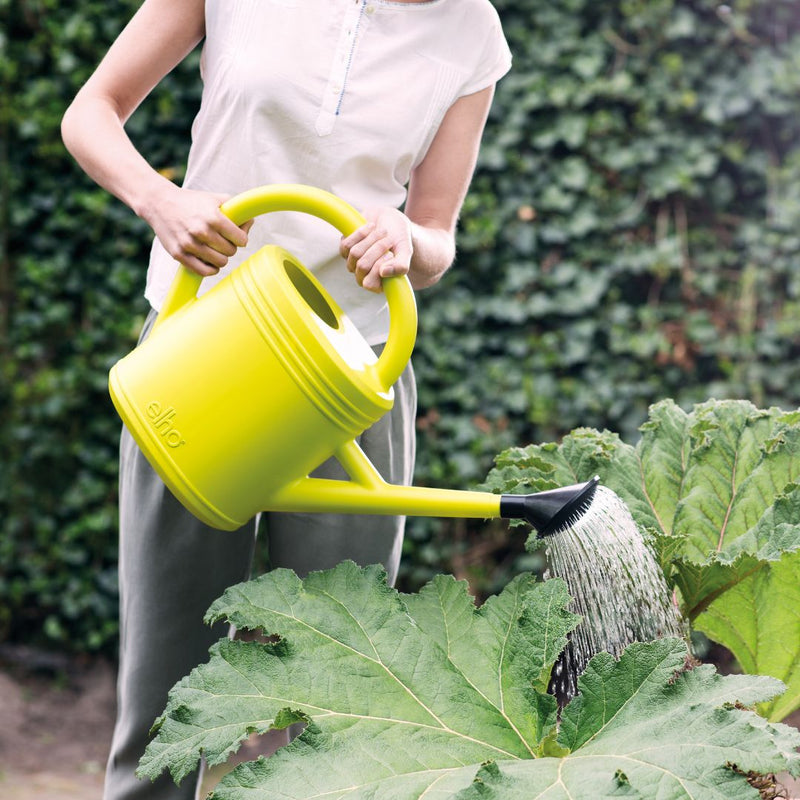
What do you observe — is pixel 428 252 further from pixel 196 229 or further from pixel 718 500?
pixel 718 500

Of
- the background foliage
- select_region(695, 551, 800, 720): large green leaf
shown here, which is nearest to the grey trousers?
select_region(695, 551, 800, 720): large green leaf

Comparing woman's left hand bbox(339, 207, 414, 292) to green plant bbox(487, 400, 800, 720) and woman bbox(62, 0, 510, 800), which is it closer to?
woman bbox(62, 0, 510, 800)

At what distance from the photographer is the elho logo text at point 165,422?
1075 mm

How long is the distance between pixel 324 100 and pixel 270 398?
1.48 ft

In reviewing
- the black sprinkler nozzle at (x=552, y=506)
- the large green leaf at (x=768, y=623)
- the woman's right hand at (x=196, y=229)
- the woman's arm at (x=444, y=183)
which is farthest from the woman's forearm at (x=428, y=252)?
the large green leaf at (x=768, y=623)

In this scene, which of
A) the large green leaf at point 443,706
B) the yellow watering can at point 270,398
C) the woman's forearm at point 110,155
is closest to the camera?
the large green leaf at point 443,706

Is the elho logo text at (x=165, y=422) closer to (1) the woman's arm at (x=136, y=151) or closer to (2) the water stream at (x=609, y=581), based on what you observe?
(1) the woman's arm at (x=136, y=151)

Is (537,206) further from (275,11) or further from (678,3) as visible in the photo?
(275,11)

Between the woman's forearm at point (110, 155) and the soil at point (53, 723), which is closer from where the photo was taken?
the woman's forearm at point (110, 155)

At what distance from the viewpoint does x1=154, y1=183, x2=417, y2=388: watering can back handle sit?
1.10m

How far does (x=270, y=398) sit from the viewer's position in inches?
41.6

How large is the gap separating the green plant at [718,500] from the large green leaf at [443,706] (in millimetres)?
216

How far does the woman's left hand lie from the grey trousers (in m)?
0.38

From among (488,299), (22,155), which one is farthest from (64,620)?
(488,299)
